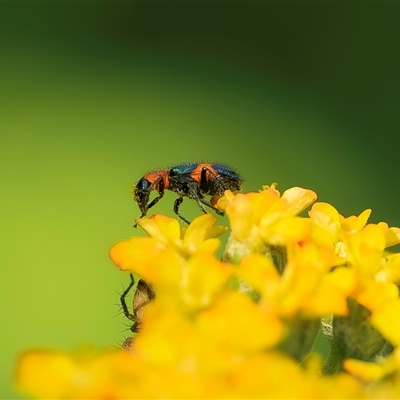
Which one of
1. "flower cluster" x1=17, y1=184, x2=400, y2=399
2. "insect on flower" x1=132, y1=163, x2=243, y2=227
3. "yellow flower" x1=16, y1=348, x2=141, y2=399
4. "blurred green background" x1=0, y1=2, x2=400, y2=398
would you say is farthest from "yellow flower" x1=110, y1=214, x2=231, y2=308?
"blurred green background" x1=0, y1=2, x2=400, y2=398

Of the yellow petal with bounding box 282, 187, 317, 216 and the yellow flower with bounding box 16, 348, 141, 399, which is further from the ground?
the yellow petal with bounding box 282, 187, 317, 216

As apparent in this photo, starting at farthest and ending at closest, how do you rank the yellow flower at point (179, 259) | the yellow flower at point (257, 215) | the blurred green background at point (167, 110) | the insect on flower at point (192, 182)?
the blurred green background at point (167, 110), the insect on flower at point (192, 182), the yellow flower at point (257, 215), the yellow flower at point (179, 259)

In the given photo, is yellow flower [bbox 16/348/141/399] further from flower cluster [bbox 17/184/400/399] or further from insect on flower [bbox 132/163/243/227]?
insect on flower [bbox 132/163/243/227]

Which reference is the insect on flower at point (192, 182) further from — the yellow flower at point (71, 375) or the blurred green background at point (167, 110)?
the yellow flower at point (71, 375)

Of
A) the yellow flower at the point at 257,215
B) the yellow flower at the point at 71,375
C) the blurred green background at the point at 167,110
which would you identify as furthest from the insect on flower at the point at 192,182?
the yellow flower at the point at 71,375

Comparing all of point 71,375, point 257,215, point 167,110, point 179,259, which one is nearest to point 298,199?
point 257,215

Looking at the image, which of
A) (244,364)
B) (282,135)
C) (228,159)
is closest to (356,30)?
(282,135)
